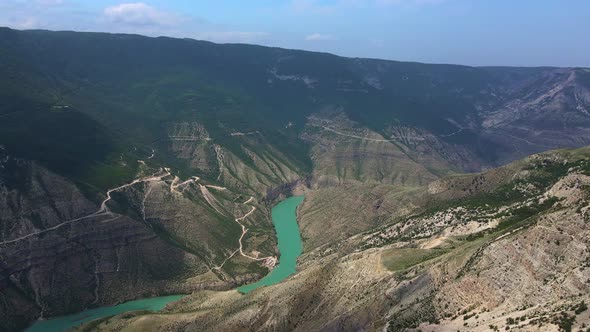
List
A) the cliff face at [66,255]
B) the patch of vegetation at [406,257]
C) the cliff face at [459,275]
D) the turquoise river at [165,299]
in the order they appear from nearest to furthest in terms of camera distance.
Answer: the cliff face at [459,275]
the patch of vegetation at [406,257]
the turquoise river at [165,299]
the cliff face at [66,255]

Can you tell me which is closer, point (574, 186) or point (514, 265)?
point (514, 265)

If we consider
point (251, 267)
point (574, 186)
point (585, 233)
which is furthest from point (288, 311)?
point (251, 267)

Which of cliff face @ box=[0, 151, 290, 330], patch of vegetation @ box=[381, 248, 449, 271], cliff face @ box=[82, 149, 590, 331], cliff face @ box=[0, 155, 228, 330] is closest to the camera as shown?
cliff face @ box=[82, 149, 590, 331]

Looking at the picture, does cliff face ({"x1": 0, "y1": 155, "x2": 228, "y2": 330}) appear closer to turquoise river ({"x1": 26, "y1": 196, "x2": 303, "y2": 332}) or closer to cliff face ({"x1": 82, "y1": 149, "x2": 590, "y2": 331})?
turquoise river ({"x1": 26, "y1": 196, "x2": 303, "y2": 332})

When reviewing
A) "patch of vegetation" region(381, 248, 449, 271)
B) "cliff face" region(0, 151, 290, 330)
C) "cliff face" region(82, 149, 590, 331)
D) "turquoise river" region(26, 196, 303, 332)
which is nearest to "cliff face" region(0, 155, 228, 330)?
"cliff face" region(0, 151, 290, 330)

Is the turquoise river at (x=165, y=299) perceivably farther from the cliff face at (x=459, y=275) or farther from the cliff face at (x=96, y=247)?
the cliff face at (x=459, y=275)

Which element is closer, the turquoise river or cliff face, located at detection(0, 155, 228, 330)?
the turquoise river

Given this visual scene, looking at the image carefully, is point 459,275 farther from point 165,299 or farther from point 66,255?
point 66,255

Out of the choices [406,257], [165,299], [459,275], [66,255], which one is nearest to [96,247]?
[66,255]

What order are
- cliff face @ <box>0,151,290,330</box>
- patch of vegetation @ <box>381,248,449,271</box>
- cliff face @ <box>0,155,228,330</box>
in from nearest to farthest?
1. patch of vegetation @ <box>381,248,449,271</box>
2. cliff face @ <box>0,155,228,330</box>
3. cliff face @ <box>0,151,290,330</box>

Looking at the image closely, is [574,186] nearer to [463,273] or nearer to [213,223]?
[463,273]

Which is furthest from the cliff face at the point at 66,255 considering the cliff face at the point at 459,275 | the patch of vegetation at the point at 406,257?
the patch of vegetation at the point at 406,257
